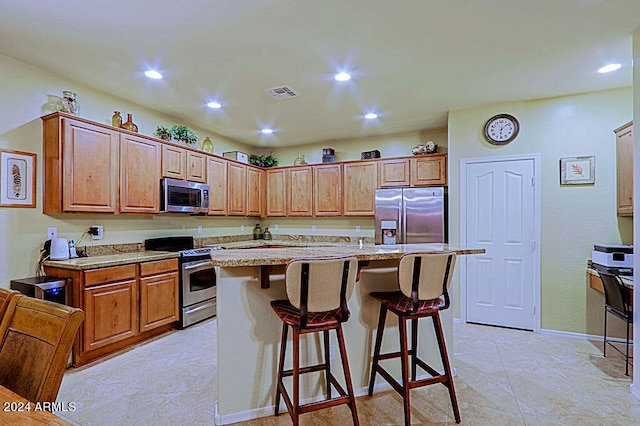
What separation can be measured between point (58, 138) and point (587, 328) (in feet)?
19.0

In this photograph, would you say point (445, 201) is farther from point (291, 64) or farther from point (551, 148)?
point (291, 64)

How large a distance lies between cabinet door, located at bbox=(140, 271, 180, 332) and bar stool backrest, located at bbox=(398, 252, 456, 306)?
9.01 feet

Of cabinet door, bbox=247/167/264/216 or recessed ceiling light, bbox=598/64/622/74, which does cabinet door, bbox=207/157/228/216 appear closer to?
cabinet door, bbox=247/167/264/216

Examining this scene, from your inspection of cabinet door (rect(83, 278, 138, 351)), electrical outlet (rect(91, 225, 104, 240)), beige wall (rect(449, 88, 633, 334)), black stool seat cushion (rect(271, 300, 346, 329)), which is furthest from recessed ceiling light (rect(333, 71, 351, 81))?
electrical outlet (rect(91, 225, 104, 240))

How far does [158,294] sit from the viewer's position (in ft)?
11.7

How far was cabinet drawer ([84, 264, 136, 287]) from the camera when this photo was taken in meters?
2.91

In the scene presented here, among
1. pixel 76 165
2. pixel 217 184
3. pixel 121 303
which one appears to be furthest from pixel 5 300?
pixel 217 184

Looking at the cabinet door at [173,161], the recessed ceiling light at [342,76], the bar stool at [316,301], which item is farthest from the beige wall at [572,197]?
the cabinet door at [173,161]

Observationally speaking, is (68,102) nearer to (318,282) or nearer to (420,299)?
(318,282)

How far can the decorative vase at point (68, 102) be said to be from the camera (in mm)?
3148

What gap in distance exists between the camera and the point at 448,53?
278cm

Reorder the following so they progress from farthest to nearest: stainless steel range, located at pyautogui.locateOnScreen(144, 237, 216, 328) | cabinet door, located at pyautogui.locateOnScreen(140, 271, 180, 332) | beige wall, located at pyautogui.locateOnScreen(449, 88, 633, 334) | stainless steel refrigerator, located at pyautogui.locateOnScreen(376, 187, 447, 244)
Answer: stainless steel refrigerator, located at pyautogui.locateOnScreen(376, 187, 447, 244), stainless steel range, located at pyautogui.locateOnScreen(144, 237, 216, 328), beige wall, located at pyautogui.locateOnScreen(449, 88, 633, 334), cabinet door, located at pyautogui.locateOnScreen(140, 271, 180, 332)

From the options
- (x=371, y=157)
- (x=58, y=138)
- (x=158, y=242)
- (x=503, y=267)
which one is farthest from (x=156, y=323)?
(x=503, y=267)

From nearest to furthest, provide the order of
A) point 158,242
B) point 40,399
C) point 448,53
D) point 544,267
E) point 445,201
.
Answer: point 40,399 < point 448,53 < point 544,267 < point 158,242 < point 445,201
